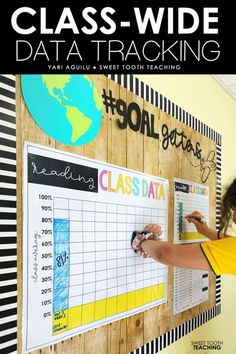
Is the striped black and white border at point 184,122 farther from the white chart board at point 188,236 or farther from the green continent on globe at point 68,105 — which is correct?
the green continent on globe at point 68,105

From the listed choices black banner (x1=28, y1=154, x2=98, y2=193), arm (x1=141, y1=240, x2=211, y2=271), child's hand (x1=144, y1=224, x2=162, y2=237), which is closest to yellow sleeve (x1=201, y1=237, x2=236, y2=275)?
arm (x1=141, y1=240, x2=211, y2=271)

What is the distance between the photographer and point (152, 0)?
3.68 ft

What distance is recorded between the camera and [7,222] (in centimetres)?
87

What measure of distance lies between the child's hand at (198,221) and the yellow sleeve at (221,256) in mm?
Answer: 453

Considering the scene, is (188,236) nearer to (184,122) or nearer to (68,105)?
(184,122)

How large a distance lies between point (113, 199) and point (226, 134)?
140cm

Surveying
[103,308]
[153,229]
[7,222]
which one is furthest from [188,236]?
[7,222]

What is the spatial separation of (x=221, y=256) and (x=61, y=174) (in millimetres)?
591

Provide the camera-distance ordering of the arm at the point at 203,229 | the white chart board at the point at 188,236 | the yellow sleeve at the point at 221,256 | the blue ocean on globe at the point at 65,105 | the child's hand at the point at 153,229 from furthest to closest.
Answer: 1. the arm at the point at 203,229
2. the white chart board at the point at 188,236
3. the child's hand at the point at 153,229
4. the yellow sleeve at the point at 221,256
5. the blue ocean on globe at the point at 65,105

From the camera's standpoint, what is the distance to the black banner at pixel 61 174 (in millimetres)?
948

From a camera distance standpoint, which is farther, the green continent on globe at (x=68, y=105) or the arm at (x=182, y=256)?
the arm at (x=182, y=256)

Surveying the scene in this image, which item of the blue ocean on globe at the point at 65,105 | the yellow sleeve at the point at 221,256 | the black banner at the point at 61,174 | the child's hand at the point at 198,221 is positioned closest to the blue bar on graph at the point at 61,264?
the black banner at the point at 61,174

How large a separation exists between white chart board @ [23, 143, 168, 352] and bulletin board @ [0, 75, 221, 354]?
2cm

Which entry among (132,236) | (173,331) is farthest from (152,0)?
(173,331)
